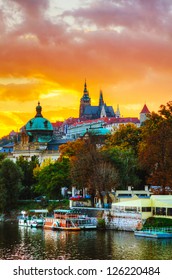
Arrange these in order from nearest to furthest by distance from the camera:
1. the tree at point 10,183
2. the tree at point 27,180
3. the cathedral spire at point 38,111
A: 1. the tree at point 10,183
2. the tree at point 27,180
3. the cathedral spire at point 38,111

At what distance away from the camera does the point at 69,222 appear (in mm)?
51594

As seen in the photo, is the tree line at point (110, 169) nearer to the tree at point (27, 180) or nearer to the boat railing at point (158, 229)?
the tree at point (27, 180)

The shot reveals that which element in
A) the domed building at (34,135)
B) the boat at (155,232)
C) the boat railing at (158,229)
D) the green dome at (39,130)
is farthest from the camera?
the green dome at (39,130)

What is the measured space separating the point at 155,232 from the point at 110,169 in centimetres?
1354

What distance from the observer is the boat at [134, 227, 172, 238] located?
4362 centimetres

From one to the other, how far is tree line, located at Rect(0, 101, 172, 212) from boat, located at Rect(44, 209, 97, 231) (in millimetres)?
4348

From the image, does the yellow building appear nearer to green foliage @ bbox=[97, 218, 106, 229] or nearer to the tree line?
green foliage @ bbox=[97, 218, 106, 229]

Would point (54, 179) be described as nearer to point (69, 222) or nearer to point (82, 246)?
point (69, 222)

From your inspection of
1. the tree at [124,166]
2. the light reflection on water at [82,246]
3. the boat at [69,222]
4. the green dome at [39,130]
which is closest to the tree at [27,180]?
the tree at [124,166]

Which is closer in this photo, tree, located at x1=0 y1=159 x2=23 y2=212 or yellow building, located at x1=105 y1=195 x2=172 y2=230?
yellow building, located at x1=105 y1=195 x2=172 y2=230

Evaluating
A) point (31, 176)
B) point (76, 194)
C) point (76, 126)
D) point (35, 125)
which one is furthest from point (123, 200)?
point (76, 126)

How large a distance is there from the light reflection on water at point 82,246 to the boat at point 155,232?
2.14 feet

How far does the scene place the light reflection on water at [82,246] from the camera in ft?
118

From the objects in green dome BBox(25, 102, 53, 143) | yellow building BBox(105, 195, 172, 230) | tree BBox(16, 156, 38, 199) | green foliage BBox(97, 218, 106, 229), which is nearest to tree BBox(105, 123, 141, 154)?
tree BBox(16, 156, 38, 199)
